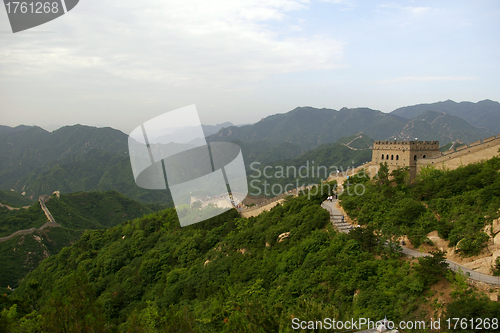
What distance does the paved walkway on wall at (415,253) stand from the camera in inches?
477

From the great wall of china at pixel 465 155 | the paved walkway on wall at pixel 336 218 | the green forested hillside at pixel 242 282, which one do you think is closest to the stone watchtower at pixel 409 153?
the great wall of china at pixel 465 155

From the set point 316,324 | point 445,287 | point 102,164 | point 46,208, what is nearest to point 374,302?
point 445,287

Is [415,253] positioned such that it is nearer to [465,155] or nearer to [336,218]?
[336,218]

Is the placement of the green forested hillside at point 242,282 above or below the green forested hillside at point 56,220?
above

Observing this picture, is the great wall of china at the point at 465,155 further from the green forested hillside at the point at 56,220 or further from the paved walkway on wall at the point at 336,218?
the green forested hillside at the point at 56,220

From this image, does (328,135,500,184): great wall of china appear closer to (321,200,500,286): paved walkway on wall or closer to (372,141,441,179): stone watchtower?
(372,141,441,179): stone watchtower

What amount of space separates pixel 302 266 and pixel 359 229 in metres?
3.43

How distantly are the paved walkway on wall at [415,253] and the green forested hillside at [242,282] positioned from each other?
2.09 feet

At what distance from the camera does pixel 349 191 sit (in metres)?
25.1

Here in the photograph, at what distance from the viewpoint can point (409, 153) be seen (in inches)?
962

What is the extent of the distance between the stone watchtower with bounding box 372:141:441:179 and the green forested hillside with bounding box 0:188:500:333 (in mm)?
5856

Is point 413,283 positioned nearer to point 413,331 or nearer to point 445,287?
point 445,287

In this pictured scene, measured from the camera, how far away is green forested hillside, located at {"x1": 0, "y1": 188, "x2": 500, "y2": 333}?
1280 centimetres

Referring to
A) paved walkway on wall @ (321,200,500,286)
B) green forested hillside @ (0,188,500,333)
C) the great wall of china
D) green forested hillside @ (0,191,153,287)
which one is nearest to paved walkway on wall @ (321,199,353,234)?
paved walkway on wall @ (321,200,500,286)
